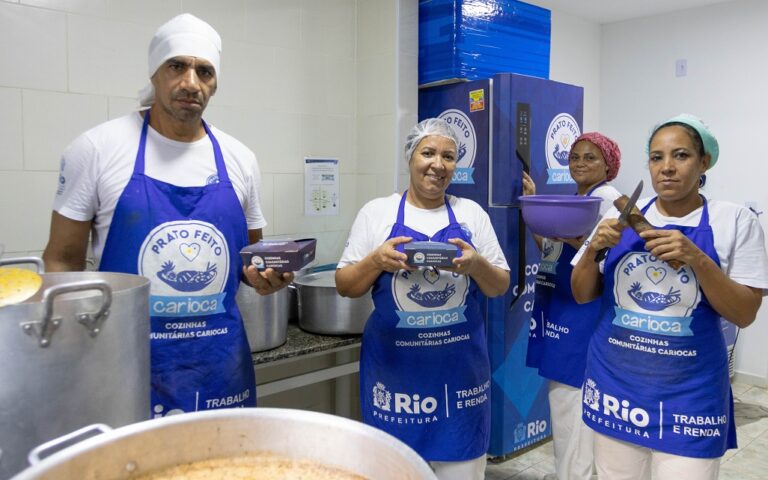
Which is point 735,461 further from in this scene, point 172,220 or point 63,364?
point 63,364

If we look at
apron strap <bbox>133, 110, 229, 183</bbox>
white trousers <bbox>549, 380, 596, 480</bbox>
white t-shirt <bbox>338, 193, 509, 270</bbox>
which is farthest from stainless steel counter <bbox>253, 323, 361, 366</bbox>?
white trousers <bbox>549, 380, 596, 480</bbox>

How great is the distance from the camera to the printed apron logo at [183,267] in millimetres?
1543

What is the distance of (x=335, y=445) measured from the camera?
73 cm

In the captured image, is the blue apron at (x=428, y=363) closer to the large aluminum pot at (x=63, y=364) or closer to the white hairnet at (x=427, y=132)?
the white hairnet at (x=427, y=132)

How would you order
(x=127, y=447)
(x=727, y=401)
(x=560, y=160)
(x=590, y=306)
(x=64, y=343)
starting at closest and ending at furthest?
(x=127, y=447)
(x=64, y=343)
(x=727, y=401)
(x=590, y=306)
(x=560, y=160)

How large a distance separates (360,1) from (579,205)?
65.0 inches

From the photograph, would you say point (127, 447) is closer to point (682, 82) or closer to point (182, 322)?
point (182, 322)

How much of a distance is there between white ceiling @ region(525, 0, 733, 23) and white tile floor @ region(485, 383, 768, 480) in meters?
2.76

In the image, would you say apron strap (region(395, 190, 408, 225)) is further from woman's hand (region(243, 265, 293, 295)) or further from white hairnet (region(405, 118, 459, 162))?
woman's hand (region(243, 265, 293, 295))

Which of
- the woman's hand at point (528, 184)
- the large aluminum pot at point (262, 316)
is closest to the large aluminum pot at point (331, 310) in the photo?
the large aluminum pot at point (262, 316)

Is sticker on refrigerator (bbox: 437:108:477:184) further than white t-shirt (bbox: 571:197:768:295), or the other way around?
sticker on refrigerator (bbox: 437:108:477:184)

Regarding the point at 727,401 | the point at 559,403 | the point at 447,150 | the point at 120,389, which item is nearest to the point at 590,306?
the point at 559,403

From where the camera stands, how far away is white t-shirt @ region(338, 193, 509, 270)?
2.02m

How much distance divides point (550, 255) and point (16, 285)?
211 cm
